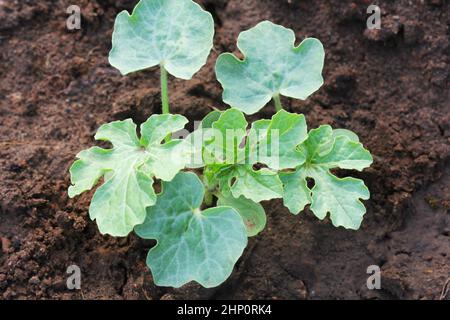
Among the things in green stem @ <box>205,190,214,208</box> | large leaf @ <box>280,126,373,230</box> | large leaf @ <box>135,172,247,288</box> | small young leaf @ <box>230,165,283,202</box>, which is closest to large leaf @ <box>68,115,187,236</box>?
large leaf @ <box>135,172,247,288</box>

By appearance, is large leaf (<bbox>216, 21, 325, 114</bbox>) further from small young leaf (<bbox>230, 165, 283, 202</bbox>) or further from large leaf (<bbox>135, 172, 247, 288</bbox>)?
large leaf (<bbox>135, 172, 247, 288</bbox>)

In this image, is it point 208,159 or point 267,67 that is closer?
point 208,159

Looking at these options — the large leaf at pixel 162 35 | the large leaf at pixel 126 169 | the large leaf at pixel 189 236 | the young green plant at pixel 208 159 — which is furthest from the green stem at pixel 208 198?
the large leaf at pixel 162 35

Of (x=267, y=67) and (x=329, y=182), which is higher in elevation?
(x=267, y=67)

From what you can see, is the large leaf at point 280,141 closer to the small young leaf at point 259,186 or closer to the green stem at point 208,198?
the small young leaf at point 259,186

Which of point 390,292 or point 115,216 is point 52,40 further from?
point 390,292

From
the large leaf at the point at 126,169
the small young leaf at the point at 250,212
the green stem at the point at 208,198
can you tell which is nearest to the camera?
the large leaf at the point at 126,169

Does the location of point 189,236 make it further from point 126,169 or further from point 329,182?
point 329,182

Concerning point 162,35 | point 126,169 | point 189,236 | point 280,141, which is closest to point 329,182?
point 280,141

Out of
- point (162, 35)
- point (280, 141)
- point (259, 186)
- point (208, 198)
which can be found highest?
point (162, 35)
